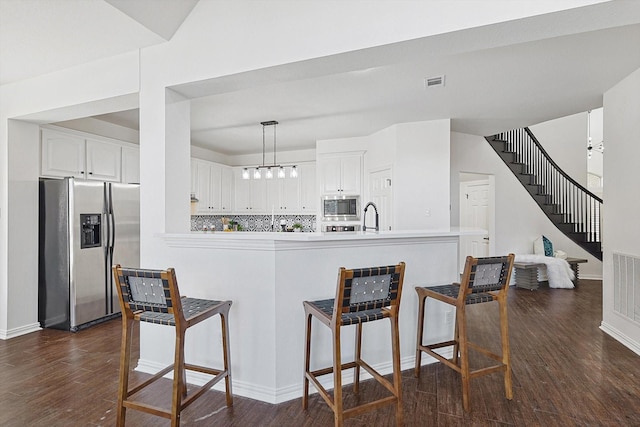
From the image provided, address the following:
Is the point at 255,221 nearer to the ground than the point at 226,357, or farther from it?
farther from it

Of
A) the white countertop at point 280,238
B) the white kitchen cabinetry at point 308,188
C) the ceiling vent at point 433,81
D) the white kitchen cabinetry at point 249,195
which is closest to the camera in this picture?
the white countertop at point 280,238

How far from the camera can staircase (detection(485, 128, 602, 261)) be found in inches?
245

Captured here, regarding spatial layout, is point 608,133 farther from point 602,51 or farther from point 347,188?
point 347,188

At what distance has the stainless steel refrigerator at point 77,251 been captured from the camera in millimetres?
3783

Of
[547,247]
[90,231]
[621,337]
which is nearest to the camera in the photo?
[621,337]

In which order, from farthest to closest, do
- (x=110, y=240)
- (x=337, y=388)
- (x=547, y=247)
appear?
(x=547, y=247) → (x=110, y=240) → (x=337, y=388)

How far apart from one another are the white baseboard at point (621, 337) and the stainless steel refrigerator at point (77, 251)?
545 cm

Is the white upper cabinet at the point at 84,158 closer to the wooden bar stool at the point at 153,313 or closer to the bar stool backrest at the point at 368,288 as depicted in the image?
the wooden bar stool at the point at 153,313

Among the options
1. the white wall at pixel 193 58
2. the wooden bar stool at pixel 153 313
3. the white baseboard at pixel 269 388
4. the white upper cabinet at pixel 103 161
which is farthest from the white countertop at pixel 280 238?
the white upper cabinet at pixel 103 161

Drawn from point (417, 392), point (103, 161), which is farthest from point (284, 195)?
point (417, 392)

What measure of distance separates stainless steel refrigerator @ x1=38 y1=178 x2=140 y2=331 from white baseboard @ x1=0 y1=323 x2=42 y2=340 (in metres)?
0.08

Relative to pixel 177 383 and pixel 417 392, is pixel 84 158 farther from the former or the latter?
pixel 417 392

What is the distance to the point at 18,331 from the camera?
3672 millimetres

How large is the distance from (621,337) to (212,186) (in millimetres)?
6166
